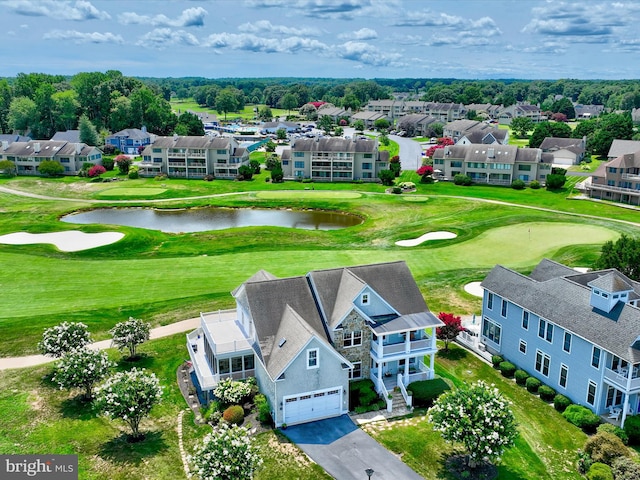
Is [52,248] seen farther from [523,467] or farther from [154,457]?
[523,467]

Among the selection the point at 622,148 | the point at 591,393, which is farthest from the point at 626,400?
the point at 622,148

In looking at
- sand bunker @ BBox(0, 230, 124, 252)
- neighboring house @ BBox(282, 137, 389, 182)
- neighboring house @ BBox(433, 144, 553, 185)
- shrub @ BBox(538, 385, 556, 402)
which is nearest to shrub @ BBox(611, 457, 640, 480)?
shrub @ BBox(538, 385, 556, 402)

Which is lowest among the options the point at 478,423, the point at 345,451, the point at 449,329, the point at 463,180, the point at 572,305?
the point at 345,451

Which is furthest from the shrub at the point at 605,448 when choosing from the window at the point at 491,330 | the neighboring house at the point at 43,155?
the neighboring house at the point at 43,155

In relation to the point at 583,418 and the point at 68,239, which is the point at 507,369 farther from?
the point at 68,239

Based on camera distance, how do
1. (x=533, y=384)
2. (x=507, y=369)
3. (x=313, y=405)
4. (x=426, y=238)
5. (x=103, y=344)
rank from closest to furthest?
(x=313, y=405) < (x=533, y=384) < (x=507, y=369) < (x=103, y=344) < (x=426, y=238)

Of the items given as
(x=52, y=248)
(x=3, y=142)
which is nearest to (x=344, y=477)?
(x=52, y=248)

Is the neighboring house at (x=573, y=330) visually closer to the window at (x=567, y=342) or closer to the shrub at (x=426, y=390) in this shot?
the window at (x=567, y=342)
